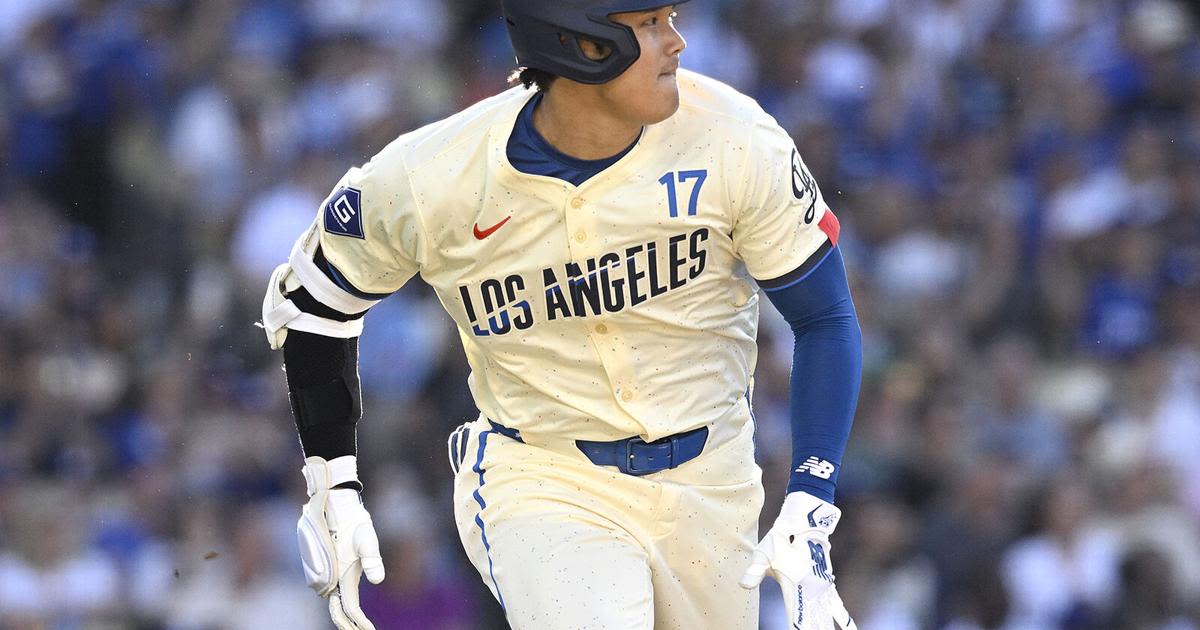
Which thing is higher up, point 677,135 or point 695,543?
point 677,135

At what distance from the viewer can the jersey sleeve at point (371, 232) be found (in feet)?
12.4

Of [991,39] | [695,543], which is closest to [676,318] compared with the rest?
[695,543]

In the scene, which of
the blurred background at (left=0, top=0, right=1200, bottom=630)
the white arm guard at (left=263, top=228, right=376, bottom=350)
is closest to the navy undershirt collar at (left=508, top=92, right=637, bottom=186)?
the white arm guard at (left=263, top=228, right=376, bottom=350)

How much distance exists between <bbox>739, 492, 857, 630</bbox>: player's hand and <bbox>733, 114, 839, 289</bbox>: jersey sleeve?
0.48m

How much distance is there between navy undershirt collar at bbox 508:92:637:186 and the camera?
146 inches

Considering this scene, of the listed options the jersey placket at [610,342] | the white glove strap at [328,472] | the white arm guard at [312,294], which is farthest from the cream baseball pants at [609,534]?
the white arm guard at [312,294]

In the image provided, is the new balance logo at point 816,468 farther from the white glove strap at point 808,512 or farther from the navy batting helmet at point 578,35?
the navy batting helmet at point 578,35

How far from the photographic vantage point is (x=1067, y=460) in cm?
798

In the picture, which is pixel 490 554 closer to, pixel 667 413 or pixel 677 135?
pixel 667 413

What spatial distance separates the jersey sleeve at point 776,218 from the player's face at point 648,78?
9.1 inches

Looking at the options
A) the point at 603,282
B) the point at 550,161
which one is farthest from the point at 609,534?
the point at 550,161

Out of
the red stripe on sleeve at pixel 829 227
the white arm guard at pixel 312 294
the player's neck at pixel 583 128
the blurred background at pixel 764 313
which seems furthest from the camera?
the blurred background at pixel 764 313

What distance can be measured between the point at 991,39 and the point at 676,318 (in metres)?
6.23

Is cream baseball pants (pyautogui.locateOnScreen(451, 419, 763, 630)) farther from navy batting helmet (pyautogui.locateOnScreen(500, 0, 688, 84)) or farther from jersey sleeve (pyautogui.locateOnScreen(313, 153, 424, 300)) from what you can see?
navy batting helmet (pyautogui.locateOnScreen(500, 0, 688, 84))
